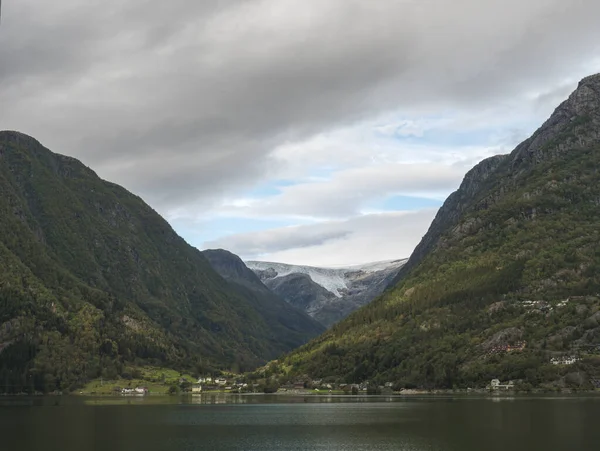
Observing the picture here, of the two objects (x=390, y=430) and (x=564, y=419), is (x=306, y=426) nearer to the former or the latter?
(x=390, y=430)

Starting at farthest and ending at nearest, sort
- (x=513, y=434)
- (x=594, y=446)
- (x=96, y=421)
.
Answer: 1. (x=96, y=421)
2. (x=513, y=434)
3. (x=594, y=446)

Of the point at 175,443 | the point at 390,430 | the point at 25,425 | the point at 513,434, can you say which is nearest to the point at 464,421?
the point at 390,430

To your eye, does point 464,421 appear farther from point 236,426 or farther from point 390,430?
point 236,426

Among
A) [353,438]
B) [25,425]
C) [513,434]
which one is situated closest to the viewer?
[513,434]

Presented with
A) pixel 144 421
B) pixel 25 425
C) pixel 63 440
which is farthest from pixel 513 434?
pixel 25 425

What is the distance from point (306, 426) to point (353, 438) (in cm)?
2964

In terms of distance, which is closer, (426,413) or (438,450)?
(438,450)

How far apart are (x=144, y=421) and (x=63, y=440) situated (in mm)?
50068

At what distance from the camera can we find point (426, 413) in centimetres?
19212

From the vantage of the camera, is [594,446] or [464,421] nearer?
[594,446]

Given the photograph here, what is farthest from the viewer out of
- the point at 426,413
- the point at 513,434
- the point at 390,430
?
the point at 426,413

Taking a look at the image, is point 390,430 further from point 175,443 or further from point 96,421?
point 96,421

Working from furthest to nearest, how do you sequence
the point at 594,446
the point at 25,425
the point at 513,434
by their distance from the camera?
the point at 25,425 < the point at 513,434 < the point at 594,446

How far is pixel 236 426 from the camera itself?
562 ft
